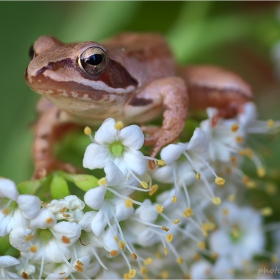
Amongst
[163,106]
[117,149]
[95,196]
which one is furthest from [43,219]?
[163,106]

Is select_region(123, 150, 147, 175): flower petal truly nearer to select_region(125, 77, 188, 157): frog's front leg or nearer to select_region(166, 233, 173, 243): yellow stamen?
select_region(125, 77, 188, 157): frog's front leg

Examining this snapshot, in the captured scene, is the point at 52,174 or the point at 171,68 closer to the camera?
the point at 52,174

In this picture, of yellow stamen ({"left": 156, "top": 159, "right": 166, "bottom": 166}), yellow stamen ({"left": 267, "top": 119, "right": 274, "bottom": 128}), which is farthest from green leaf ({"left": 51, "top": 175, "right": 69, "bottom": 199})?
yellow stamen ({"left": 267, "top": 119, "right": 274, "bottom": 128})

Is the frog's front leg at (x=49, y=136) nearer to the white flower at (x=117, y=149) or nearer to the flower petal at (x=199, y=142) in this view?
the white flower at (x=117, y=149)

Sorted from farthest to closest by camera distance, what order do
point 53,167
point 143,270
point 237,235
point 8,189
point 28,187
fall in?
point 237,235
point 53,167
point 143,270
point 28,187
point 8,189

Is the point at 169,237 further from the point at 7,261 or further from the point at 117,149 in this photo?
the point at 7,261

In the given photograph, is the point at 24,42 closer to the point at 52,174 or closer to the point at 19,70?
the point at 19,70

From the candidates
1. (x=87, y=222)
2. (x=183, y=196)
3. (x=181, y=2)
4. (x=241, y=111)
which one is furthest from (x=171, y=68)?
(x=181, y=2)
